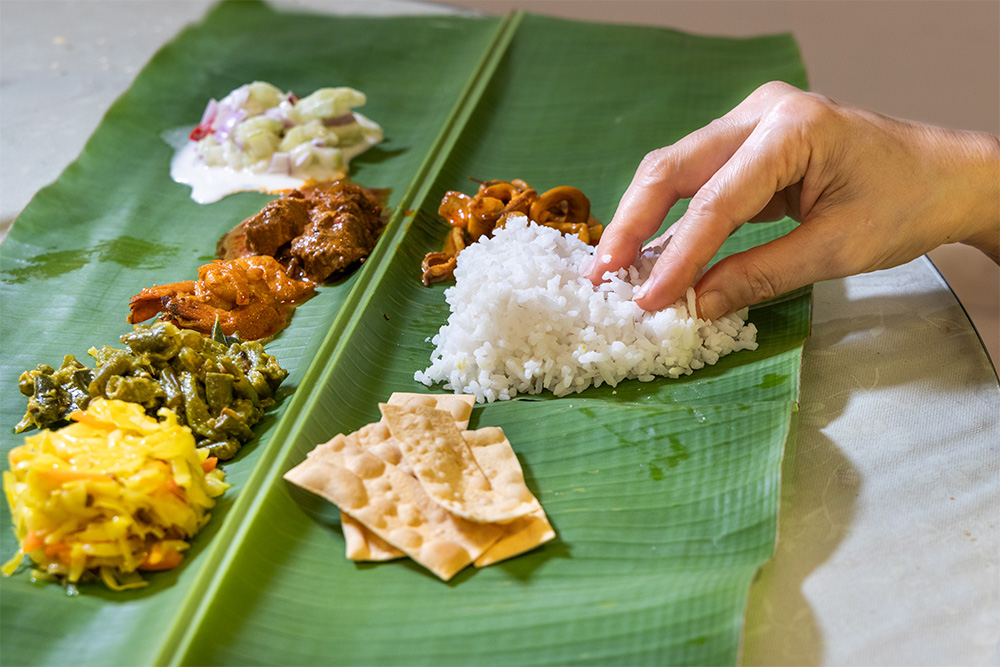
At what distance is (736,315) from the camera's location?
290 centimetres

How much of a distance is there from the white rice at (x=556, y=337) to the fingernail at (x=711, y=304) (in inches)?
1.3

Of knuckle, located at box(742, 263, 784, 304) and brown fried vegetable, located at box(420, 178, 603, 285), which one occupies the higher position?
knuckle, located at box(742, 263, 784, 304)

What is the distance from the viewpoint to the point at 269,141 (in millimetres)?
4098

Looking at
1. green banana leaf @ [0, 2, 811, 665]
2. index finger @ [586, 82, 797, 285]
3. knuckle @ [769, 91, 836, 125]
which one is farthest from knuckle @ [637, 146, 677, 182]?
green banana leaf @ [0, 2, 811, 665]

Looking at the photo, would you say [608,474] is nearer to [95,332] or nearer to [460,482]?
[460,482]

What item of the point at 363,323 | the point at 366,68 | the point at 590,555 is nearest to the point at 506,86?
the point at 366,68

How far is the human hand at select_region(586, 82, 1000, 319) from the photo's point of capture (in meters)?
2.70

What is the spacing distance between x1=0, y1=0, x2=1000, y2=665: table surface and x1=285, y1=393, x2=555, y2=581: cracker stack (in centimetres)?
67

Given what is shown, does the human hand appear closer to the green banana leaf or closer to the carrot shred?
the green banana leaf

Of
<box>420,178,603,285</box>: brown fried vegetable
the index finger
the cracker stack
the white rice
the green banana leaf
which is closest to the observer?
the green banana leaf

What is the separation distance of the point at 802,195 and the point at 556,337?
983mm

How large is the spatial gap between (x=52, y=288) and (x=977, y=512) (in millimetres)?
3236

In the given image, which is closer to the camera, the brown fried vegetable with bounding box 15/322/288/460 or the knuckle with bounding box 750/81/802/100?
the brown fried vegetable with bounding box 15/322/288/460

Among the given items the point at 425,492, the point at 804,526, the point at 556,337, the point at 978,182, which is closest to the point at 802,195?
the point at 978,182
